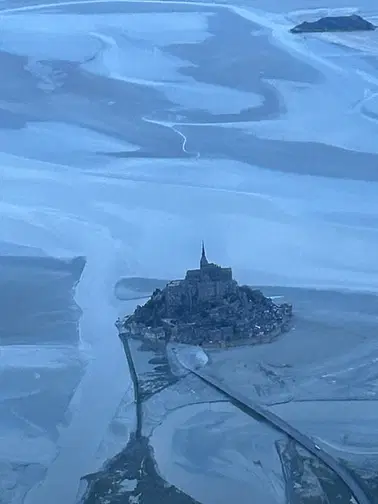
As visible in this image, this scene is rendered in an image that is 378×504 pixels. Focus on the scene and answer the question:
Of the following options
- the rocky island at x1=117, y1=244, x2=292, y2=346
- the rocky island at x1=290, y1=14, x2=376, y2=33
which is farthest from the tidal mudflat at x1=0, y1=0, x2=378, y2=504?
the rocky island at x1=290, y1=14, x2=376, y2=33

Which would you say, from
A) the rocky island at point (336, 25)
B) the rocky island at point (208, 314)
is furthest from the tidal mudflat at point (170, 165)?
the rocky island at point (336, 25)

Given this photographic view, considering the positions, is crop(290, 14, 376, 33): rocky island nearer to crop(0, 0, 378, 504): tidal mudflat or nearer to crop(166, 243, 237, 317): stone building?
crop(0, 0, 378, 504): tidal mudflat

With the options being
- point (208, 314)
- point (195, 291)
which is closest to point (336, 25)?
point (195, 291)

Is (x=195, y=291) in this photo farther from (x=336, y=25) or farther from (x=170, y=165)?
(x=336, y=25)

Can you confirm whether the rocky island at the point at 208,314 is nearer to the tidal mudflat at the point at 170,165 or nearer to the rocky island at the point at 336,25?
the tidal mudflat at the point at 170,165

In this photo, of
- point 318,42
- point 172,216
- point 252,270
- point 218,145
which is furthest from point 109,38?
point 252,270
